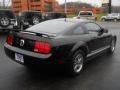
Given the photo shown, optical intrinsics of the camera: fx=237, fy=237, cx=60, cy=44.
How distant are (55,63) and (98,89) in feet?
3.56

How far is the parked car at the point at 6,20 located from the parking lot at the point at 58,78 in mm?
7186

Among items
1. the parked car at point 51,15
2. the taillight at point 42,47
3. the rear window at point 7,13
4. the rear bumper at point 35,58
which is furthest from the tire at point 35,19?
the taillight at point 42,47

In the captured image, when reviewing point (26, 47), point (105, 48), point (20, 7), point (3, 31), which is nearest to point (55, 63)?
point (26, 47)

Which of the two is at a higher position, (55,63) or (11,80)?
(55,63)

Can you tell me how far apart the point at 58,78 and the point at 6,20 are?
29.5 feet

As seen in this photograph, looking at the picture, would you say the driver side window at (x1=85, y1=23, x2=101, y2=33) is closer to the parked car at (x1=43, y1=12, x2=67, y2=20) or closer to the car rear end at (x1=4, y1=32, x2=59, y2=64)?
the car rear end at (x1=4, y1=32, x2=59, y2=64)

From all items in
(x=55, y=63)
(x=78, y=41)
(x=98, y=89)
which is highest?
(x=78, y=41)

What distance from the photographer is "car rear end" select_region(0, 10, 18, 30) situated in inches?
536

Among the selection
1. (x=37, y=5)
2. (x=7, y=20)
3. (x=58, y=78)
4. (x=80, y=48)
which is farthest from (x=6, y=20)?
(x=37, y=5)

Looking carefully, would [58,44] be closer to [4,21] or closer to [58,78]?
[58,78]

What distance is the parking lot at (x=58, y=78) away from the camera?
5.05m

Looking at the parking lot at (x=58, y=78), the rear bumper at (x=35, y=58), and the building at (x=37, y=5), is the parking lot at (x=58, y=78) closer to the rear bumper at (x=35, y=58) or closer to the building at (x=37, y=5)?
the rear bumper at (x=35, y=58)

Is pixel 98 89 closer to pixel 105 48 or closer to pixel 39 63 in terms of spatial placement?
pixel 39 63

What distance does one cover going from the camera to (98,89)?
4969mm
